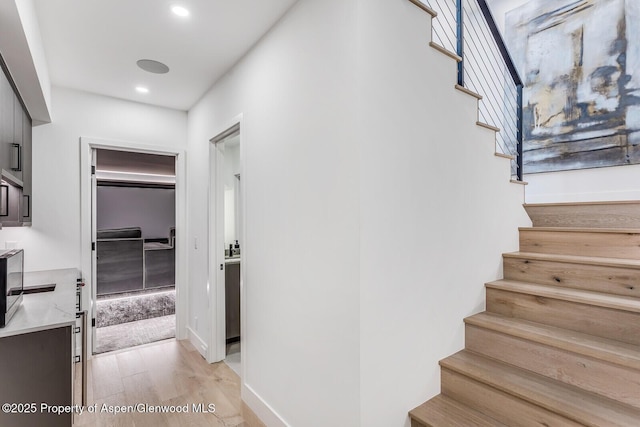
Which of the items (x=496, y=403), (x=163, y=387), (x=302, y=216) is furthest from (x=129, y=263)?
(x=496, y=403)

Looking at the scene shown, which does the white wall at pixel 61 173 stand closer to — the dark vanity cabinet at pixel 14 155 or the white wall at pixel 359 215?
the dark vanity cabinet at pixel 14 155

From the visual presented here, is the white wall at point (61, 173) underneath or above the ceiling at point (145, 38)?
underneath

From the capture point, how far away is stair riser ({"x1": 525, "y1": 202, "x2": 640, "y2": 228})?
2.24 metres

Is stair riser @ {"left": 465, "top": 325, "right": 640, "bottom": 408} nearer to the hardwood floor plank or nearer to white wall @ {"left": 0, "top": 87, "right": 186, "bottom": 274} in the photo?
the hardwood floor plank

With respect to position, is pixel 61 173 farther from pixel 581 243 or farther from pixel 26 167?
pixel 581 243

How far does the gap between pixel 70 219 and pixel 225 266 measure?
60.1 inches

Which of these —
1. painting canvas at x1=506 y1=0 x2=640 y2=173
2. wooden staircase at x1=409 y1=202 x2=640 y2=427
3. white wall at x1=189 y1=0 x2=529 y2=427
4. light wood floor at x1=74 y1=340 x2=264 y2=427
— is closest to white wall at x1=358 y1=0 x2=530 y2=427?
white wall at x1=189 y1=0 x2=529 y2=427

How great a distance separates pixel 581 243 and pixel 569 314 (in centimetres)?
67

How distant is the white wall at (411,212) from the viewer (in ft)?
4.96

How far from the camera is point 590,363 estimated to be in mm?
1566

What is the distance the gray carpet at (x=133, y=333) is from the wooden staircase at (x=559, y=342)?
3195 millimetres

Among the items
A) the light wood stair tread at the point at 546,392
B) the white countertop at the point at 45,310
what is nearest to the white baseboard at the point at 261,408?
the light wood stair tread at the point at 546,392

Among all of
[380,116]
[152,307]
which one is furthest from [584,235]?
[152,307]

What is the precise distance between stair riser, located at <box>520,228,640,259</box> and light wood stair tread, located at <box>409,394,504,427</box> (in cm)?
136
